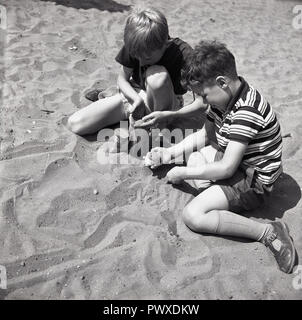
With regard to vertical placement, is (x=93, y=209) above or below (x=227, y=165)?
below

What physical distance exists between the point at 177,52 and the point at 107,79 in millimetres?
1169

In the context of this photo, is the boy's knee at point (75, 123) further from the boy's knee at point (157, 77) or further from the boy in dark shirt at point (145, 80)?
the boy's knee at point (157, 77)

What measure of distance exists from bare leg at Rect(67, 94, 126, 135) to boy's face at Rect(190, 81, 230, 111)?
990 mm

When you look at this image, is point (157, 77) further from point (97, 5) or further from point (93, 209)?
point (97, 5)

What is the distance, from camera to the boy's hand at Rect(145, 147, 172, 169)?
2652 mm

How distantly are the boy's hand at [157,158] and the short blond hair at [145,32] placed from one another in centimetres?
69

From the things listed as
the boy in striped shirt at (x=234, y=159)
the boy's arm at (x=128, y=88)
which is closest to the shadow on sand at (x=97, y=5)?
the boy's arm at (x=128, y=88)

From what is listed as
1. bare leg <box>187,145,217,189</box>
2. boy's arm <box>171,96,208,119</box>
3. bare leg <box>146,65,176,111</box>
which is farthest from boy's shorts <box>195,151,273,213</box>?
bare leg <box>146,65,176,111</box>

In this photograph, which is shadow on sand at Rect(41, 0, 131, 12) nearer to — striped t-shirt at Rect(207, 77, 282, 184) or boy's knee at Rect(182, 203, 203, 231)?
striped t-shirt at Rect(207, 77, 282, 184)

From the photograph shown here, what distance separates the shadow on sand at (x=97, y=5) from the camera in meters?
5.38

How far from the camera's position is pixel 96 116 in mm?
3002

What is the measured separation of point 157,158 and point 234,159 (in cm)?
65

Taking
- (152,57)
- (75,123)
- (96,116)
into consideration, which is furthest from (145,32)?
(75,123)
